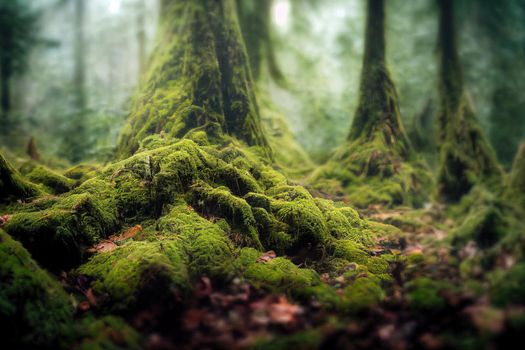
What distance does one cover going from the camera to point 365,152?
7.19 metres

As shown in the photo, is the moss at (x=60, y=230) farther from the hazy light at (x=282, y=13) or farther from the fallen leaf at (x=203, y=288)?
the hazy light at (x=282, y=13)

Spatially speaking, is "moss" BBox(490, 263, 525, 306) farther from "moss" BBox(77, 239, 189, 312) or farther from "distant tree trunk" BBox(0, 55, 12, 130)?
"distant tree trunk" BBox(0, 55, 12, 130)

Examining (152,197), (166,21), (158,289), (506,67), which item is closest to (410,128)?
(506,67)

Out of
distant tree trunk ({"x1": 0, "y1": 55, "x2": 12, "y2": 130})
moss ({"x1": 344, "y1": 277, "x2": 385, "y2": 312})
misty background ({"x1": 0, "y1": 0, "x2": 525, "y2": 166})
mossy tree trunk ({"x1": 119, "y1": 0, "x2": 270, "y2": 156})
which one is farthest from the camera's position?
distant tree trunk ({"x1": 0, "y1": 55, "x2": 12, "y2": 130})

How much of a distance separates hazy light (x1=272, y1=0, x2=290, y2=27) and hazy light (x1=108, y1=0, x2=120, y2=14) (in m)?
7.98

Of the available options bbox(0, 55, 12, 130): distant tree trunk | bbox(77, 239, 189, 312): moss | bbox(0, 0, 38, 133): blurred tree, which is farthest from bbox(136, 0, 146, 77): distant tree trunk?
bbox(77, 239, 189, 312): moss

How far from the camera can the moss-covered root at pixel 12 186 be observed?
13.6 ft

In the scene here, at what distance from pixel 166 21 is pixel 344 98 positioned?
7.33 m

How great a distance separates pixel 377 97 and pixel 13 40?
13.6m

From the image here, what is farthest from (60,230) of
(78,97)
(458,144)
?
(78,97)

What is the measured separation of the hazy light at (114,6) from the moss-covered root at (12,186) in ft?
47.8

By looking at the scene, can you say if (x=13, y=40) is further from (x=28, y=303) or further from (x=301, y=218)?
(x=301, y=218)

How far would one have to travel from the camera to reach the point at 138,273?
3.11 meters

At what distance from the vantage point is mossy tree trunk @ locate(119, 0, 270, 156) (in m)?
5.93
